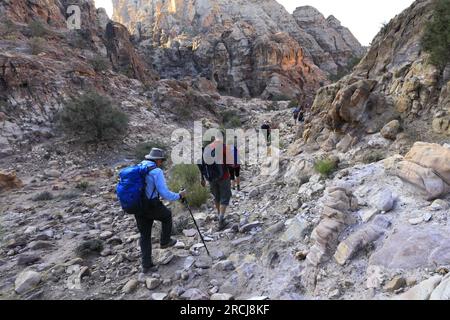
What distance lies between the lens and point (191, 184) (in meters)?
7.24

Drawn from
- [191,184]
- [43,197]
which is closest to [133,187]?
[191,184]

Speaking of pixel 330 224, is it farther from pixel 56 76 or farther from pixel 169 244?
pixel 56 76

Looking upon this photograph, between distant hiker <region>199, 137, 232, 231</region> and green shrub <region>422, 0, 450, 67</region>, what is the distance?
468cm

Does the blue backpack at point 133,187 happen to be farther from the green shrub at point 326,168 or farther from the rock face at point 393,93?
the rock face at point 393,93

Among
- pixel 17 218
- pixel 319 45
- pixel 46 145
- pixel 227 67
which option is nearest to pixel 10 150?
pixel 46 145

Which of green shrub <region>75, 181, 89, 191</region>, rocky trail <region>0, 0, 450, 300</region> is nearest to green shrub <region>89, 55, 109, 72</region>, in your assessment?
rocky trail <region>0, 0, 450, 300</region>

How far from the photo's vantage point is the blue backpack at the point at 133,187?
3.73 meters

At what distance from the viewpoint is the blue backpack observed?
373cm

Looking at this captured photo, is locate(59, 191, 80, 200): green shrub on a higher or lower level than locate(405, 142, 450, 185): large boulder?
lower

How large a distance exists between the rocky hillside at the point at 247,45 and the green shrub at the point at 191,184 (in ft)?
94.3

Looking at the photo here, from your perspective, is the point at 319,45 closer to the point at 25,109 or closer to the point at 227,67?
the point at 227,67

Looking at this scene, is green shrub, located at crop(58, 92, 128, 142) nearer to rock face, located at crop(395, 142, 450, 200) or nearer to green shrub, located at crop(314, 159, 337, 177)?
green shrub, located at crop(314, 159, 337, 177)

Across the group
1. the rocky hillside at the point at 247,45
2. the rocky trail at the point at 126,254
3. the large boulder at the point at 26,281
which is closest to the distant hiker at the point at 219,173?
the rocky trail at the point at 126,254
